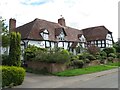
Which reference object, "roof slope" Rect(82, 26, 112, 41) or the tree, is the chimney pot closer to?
"roof slope" Rect(82, 26, 112, 41)

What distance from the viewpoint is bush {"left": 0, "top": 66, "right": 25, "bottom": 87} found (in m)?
15.1

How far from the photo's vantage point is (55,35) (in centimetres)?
3994

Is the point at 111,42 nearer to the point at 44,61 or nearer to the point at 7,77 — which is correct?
the point at 44,61

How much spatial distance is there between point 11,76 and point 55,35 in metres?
25.0

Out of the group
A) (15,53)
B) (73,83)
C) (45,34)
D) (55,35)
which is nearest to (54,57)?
(15,53)

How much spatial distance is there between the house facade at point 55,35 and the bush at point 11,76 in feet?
60.5

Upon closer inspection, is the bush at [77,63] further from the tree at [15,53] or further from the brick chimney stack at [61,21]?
the brick chimney stack at [61,21]

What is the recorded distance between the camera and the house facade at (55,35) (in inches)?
1421

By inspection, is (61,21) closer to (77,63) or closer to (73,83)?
(77,63)

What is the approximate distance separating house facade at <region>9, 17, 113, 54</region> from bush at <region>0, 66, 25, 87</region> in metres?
18.4

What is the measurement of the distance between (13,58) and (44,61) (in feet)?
22.8

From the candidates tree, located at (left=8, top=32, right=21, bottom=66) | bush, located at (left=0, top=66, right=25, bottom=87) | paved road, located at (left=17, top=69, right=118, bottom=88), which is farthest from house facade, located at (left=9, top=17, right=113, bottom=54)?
bush, located at (left=0, top=66, right=25, bottom=87)

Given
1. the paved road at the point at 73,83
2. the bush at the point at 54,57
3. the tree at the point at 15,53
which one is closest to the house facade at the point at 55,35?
the bush at the point at 54,57

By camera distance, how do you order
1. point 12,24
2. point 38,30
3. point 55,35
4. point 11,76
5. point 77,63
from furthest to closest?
point 12,24 → point 55,35 → point 38,30 → point 77,63 → point 11,76
